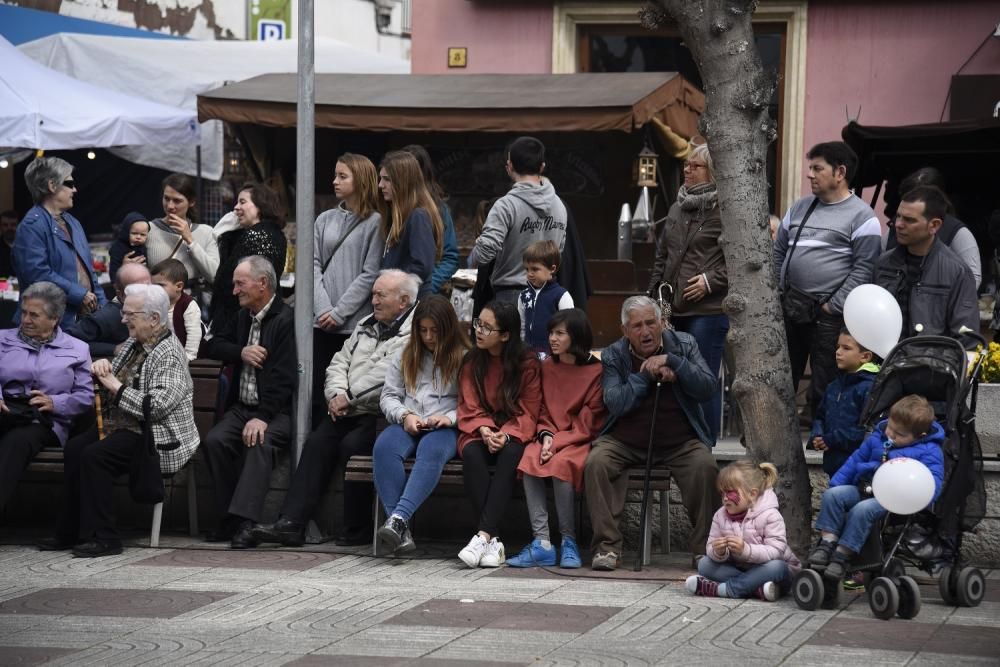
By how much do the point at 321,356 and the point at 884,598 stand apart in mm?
4050

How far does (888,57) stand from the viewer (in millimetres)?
14508

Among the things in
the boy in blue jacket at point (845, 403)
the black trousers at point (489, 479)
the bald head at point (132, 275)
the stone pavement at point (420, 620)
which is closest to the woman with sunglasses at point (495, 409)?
the black trousers at point (489, 479)

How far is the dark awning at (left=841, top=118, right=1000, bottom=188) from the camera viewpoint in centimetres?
1097

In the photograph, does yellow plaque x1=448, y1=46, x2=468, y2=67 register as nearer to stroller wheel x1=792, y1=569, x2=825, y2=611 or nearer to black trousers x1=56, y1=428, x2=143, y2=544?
black trousers x1=56, y1=428, x2=143, y2=544

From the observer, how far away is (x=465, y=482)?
344 inches

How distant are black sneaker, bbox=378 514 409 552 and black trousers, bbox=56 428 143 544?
159cm

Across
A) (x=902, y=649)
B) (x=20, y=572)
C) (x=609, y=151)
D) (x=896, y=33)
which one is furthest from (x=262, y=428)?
(x=896, y=33)

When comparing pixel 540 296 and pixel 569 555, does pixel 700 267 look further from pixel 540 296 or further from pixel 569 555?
pixel 569 555

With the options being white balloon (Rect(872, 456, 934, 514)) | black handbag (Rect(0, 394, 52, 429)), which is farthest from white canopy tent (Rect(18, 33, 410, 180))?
white balloon (Rect(872, 456, 934, 514))

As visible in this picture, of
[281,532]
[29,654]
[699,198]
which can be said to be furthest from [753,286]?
[29,654]

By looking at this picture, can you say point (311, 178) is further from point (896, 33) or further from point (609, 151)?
point (896, 33)

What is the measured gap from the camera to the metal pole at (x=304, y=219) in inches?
366

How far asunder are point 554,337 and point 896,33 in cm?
714

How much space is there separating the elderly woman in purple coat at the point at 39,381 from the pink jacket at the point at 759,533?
3.96 metres
